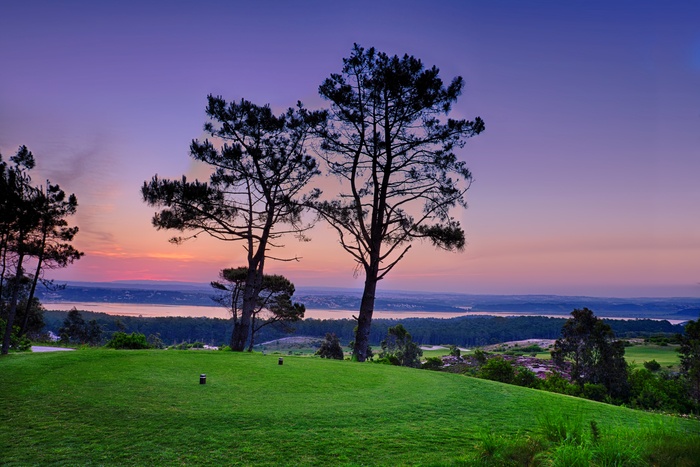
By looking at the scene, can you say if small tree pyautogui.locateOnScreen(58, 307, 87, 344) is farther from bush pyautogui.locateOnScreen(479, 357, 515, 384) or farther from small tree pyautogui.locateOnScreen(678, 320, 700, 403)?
small tree pyautogui.locateOnScreen(678, 320, 700, 403)

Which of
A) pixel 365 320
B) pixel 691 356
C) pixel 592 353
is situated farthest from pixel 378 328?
pixel 365 320

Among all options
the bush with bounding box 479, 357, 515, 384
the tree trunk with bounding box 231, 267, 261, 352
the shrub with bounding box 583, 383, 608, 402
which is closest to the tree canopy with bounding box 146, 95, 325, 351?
the tree trunk with bounding box 231, 267, 261, 352

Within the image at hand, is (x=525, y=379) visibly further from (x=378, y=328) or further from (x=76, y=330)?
(x=378, y=328)

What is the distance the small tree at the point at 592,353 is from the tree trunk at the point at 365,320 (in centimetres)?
2461

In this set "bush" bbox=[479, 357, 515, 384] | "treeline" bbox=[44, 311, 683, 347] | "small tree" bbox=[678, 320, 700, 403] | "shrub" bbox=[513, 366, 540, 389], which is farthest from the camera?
"treeline" bbox=[44, 311, 683, 347]

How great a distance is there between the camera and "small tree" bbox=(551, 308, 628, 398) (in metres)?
31.1

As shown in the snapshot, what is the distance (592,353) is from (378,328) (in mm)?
52889

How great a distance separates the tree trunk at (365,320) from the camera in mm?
16344

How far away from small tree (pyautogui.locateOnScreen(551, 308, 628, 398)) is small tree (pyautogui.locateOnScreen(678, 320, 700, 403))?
12.6 feet

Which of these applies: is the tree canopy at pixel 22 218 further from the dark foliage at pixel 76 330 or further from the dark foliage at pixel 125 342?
the dark foliage at pixel 76 330

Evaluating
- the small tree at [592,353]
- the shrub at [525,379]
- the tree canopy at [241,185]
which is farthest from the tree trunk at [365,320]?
the small tree at [592,353]

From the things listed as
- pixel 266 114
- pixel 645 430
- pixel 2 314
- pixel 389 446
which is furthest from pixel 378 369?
pixel 2 314

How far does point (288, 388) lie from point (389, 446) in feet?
10.4

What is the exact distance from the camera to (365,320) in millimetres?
16625
